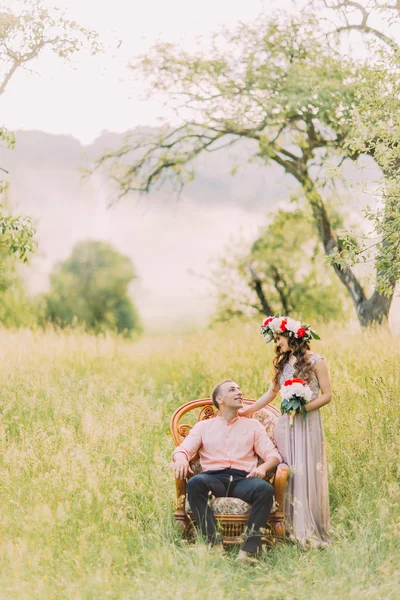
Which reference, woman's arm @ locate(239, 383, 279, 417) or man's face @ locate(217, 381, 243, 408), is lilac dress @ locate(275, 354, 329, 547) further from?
man's face @ locate(217, 381, 243, 408)

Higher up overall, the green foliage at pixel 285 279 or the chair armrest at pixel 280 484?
the green foliage at pixel 285 279

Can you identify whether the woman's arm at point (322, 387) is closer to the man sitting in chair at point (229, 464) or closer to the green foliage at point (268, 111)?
the man sitting in chair at point (229, 464)

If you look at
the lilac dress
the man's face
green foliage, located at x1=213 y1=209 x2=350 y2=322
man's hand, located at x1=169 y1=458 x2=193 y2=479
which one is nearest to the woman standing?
the lilac dress

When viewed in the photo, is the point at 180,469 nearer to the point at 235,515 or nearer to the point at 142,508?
the point at 235,515

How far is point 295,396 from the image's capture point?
5203mm

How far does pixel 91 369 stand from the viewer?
35.9 ft

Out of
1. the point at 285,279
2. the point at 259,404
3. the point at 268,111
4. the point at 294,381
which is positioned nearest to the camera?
the point at 294,381

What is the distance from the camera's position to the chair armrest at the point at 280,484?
5.08 m

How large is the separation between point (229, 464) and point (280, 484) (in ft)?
1.46

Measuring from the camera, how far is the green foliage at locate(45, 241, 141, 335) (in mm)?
26641

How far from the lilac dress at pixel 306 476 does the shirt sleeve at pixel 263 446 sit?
0.10 m

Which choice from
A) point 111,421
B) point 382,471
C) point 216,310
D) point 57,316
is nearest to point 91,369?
point 111,421

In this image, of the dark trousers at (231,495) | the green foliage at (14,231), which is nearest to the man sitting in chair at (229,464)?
the dark trousers at (231,495)

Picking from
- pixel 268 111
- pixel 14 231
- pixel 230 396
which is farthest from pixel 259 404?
pixel 268 111
